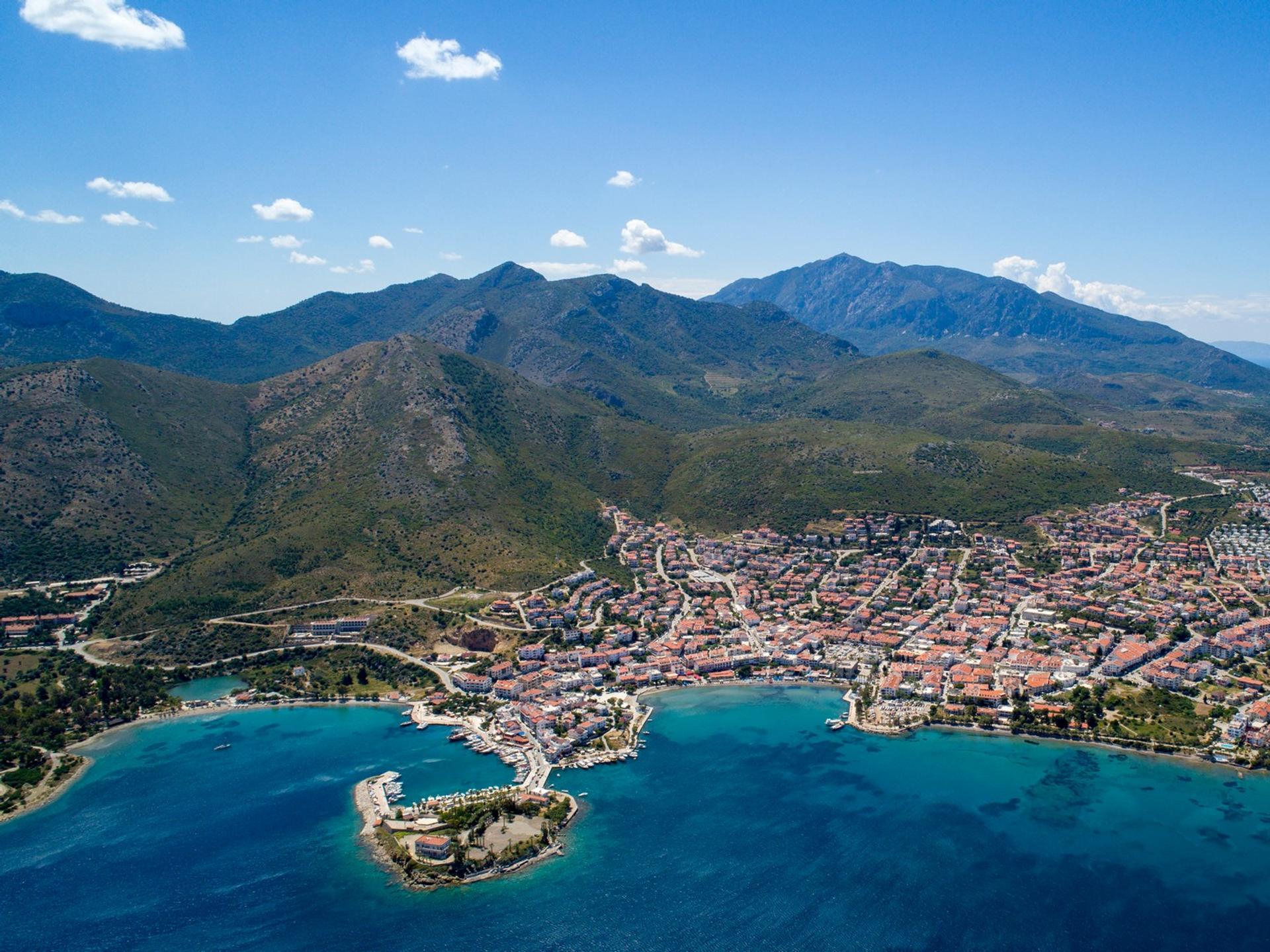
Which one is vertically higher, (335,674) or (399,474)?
(399,474)

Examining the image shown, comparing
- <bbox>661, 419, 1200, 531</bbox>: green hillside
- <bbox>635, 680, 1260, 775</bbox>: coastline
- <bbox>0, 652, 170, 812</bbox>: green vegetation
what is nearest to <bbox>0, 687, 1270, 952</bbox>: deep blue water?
<bbox>635, 680, 1260, 775</bbox>: coastline

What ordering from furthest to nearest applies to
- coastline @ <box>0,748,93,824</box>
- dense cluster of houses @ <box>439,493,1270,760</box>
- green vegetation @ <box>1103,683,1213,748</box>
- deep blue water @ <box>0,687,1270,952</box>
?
dense cluster of houses @ <box>439,493,1270,760</box>, green vegetation @ <box>1103,683,1213,748</box>, coastline @ <box>0,748,93,824</box>, deep blue water @ <box>0,687,1270,952</box>

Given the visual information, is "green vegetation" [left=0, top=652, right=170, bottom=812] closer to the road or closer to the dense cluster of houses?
the road

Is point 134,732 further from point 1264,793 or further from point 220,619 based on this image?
point 1264,793

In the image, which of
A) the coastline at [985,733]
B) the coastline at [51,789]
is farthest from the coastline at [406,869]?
the coastline at [51,789]

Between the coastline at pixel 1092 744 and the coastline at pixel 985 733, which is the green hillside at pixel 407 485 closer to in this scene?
the coastline at pixel 985 733

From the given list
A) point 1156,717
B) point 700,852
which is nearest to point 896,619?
point 1156,717

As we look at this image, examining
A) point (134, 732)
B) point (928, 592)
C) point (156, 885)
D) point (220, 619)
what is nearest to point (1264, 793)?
point (928, 592)

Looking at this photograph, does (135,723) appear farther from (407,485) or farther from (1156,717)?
(1156,717)
